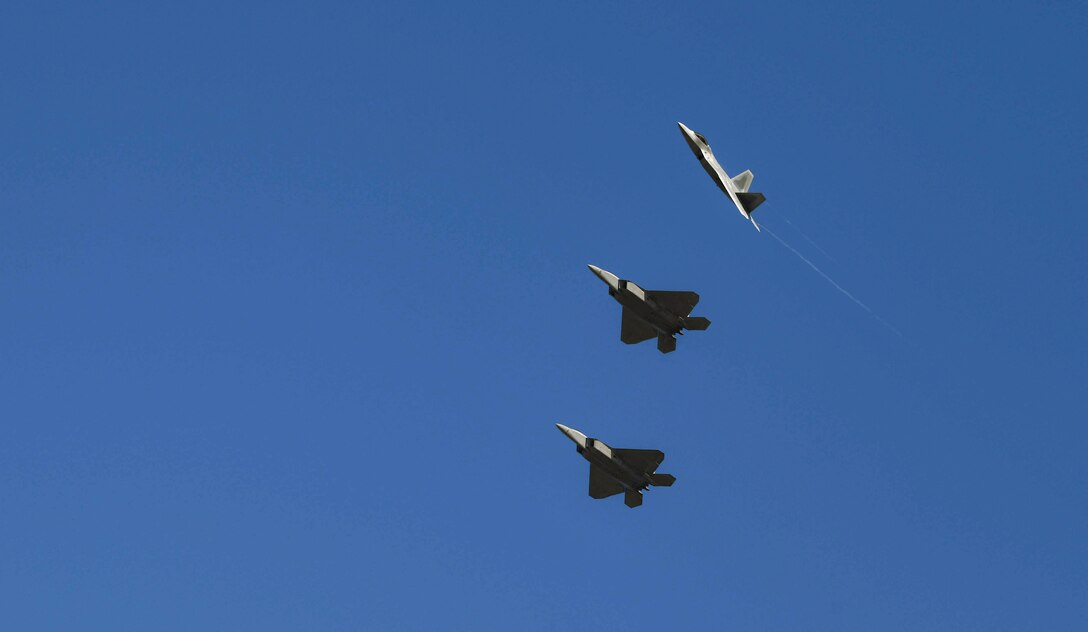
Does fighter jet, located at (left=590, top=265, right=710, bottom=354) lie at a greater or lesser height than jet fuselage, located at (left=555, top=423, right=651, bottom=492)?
greater

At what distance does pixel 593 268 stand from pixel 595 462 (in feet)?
51.8

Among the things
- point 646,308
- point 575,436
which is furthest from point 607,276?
point 575,436

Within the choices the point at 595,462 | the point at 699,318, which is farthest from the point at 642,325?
the point at 595,462

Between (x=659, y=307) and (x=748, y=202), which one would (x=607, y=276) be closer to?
(x=659, y=307)

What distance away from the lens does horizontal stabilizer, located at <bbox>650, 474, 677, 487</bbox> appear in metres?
94.2

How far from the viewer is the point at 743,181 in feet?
332

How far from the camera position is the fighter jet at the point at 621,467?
9450 centimetres

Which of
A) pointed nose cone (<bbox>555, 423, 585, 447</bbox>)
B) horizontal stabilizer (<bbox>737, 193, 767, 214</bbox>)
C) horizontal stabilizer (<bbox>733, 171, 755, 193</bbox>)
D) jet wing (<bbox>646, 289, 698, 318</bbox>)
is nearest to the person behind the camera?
jet wing (<bbox>646, 289, 698, 318</bbox>)

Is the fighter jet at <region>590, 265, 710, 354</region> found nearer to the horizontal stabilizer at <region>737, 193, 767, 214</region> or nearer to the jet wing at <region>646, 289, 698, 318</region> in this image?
the jet wing at <region>646, 289, 698, 318</region>

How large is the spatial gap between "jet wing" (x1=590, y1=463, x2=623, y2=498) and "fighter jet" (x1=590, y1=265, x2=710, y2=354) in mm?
11638

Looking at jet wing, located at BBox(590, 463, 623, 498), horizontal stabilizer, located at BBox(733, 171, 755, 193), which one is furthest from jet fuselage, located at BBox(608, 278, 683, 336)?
horizontal stabilizer, located at BBox(733, 171, 755, 193)

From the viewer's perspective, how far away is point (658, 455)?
94125mm

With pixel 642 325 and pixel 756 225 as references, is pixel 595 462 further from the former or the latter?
pixel 756 225

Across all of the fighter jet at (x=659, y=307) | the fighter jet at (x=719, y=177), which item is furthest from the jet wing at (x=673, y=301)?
the fighter jet at (x=719, y=177)
